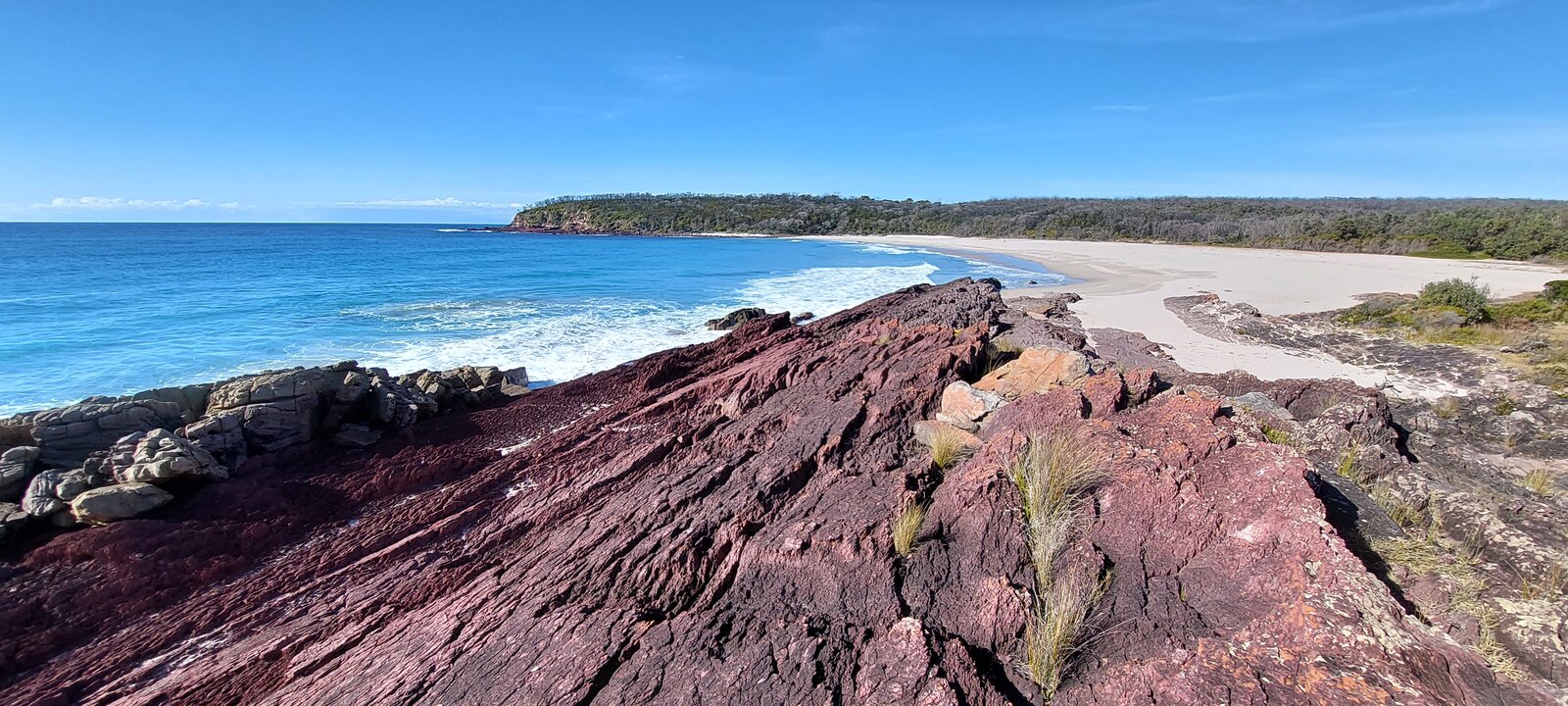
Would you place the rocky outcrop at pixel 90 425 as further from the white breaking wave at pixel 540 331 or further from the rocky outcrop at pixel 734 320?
the rocky outcrop at pixel 734 320

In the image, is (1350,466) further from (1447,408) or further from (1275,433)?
(1447,408)

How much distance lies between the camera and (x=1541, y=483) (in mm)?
5199

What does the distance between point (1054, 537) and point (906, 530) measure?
0.86 metres

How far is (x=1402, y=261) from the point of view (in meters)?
34.8

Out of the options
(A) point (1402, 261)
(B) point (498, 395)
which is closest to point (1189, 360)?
(B) point (498, 395)

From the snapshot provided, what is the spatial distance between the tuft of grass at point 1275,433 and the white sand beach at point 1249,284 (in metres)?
6.51

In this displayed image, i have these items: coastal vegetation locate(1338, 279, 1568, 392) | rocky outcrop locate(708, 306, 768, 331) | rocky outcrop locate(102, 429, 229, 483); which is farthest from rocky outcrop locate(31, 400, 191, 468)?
coastal vegetation locate(1338, 279, 1568, 392)

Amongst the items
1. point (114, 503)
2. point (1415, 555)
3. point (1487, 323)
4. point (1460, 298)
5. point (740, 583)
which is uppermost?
point (1460, 298)

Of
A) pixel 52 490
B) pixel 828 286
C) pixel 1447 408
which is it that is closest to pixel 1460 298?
pixel 1447 408

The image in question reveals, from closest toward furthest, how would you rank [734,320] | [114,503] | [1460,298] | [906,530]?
[906,530], [114,503], [1460,298], [734,320]

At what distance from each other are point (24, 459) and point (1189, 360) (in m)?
17.6

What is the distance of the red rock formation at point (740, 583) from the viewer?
8.84 ft

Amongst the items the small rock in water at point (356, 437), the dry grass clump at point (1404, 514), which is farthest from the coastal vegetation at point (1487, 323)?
the small rock in water at point (356, 437)

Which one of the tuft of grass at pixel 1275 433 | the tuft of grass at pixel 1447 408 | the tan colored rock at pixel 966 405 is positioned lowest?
the tuft of grass at pixel 1447 408
